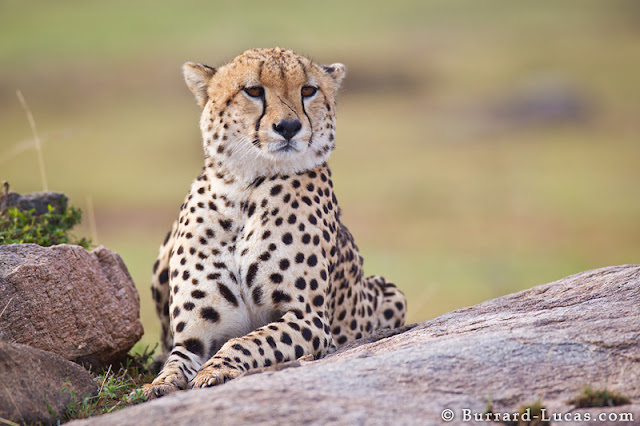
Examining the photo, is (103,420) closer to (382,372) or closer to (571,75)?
(382,372)

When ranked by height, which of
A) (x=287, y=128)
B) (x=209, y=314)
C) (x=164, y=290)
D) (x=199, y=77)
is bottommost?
(x=209, y=314)

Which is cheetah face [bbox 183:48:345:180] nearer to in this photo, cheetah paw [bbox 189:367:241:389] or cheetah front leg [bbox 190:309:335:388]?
cheetah front leg [bbox 190:309:335:388]

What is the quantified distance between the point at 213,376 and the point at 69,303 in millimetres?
838

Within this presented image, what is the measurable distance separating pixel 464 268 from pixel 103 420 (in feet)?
45.3

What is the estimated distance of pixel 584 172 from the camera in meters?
22.5

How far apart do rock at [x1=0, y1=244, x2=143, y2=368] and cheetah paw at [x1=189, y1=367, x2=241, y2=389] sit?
697 mm

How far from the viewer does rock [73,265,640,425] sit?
2.51m

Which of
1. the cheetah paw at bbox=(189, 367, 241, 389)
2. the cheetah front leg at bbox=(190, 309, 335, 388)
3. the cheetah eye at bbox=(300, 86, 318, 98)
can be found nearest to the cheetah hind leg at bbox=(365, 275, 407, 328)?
the cheetah front leg at bbox=(190, 309, 335, 388)

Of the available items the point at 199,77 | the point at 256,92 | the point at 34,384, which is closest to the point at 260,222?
the point at 256,92

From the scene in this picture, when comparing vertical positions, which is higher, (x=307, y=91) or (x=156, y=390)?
(x=307, y=91)

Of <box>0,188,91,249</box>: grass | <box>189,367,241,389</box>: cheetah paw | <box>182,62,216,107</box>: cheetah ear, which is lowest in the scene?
<box>189,367,241,389</box>: cheetah paw

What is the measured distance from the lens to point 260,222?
157 inches

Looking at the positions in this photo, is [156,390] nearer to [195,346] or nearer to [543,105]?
[195,346]

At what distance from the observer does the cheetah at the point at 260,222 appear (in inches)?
153
